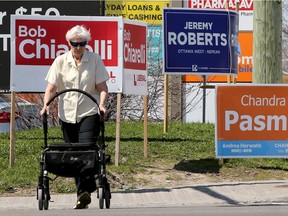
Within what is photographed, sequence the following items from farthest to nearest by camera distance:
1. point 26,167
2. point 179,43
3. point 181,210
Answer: point 179,43 → point 26,167 → point 181,210

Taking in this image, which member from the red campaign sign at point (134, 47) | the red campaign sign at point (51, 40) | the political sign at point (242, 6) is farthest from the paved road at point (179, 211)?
the political sign at point (242, 6)

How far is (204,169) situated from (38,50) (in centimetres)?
289

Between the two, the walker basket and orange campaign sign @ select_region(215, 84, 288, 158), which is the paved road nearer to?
the walker basket

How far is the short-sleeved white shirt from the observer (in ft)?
34.6

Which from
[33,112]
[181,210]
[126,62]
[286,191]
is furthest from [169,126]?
[181,210]

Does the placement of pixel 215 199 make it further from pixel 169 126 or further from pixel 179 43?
pixel 169 126

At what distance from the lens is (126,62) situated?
1486 centimetres

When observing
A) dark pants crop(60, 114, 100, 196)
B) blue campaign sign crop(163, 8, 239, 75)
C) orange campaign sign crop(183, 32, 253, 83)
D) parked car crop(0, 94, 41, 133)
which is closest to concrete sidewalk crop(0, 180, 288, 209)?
dark pants crop(60, 114, 100, 196)

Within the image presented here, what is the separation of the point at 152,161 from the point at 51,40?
7.41 feet

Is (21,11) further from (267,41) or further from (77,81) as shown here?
(77,81)

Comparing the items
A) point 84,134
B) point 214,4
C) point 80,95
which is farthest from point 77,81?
point 214,4

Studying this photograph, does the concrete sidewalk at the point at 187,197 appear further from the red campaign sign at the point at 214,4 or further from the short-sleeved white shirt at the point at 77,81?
the red campaign sign at the point at 214,4

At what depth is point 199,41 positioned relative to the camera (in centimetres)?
1595

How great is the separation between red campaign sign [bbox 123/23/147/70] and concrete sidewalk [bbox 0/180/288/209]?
8.05 ft
